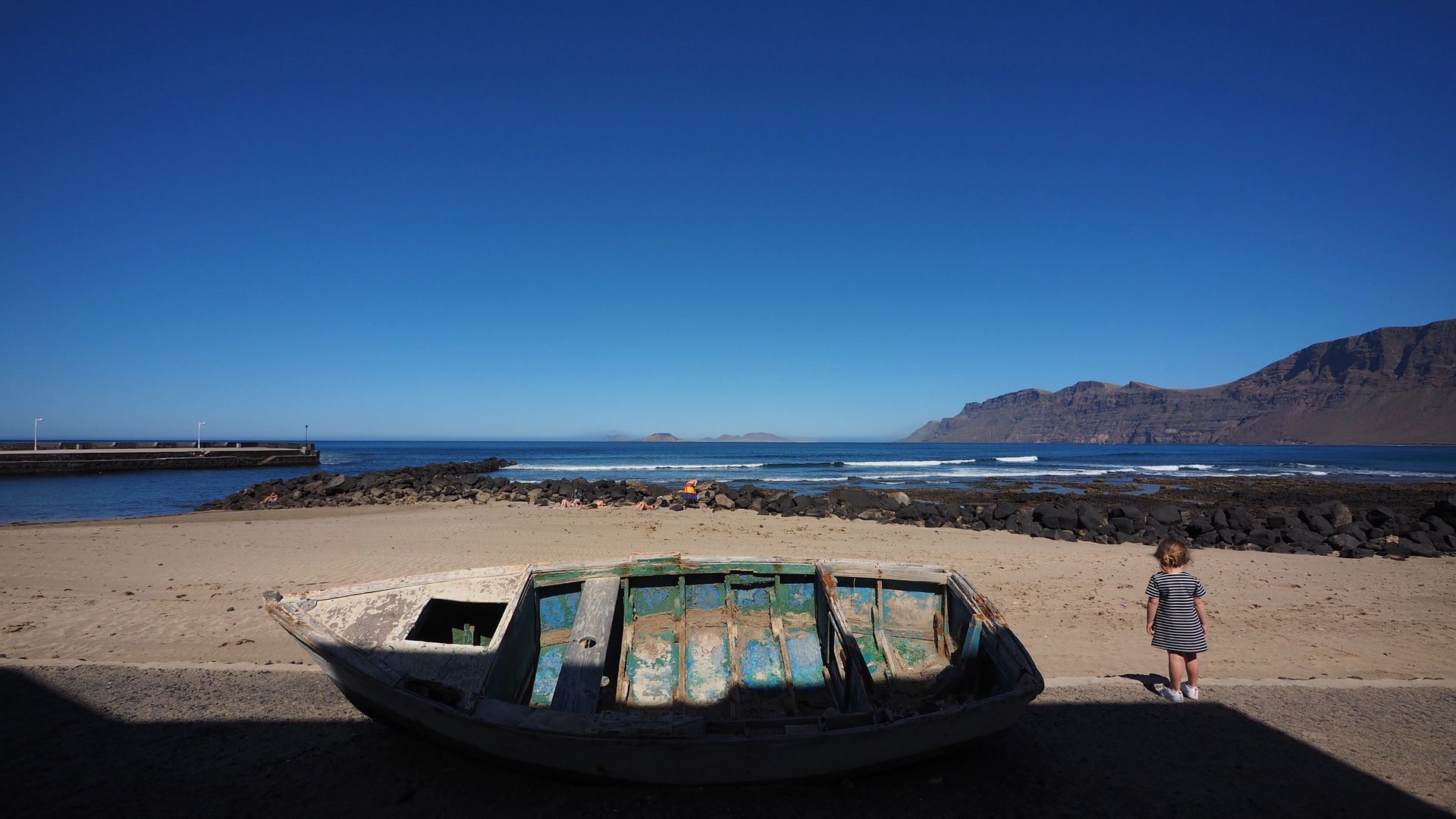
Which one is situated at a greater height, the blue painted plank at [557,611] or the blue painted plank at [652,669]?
the blue painted plank at [557,611]

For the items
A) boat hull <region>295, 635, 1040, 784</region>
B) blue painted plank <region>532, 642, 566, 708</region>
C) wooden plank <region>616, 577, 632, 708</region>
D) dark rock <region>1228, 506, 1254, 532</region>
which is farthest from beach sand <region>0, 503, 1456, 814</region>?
dark rock <region>1228, 506, 1254, 532</region>

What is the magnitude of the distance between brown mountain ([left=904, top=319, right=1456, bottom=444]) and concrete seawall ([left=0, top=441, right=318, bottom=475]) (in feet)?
642

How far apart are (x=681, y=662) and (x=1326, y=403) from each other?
706 feet

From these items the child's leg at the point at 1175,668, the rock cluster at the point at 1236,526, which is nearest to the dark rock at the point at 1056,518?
the rock cluster at the point at 1236,526

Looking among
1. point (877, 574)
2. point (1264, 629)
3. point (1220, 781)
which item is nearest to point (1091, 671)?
point (1220, 781)

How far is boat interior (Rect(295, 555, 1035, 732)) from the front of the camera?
4754mm

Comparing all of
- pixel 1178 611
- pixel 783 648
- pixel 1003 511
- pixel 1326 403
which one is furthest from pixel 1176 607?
pixel 1326 403

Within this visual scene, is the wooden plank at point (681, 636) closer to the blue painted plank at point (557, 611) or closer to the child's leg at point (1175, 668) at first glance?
the blue painted plank at point (557, 611)

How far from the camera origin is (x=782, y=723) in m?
3.68

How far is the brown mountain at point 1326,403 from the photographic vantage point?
445ft

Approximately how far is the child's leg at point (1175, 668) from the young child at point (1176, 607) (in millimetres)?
42

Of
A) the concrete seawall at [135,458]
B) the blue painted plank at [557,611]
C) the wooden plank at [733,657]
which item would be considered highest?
the concrete seawall at [135,458]

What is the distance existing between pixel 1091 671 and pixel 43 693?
10.5 m

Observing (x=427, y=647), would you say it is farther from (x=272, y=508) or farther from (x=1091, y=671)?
(x=272, y=508)
